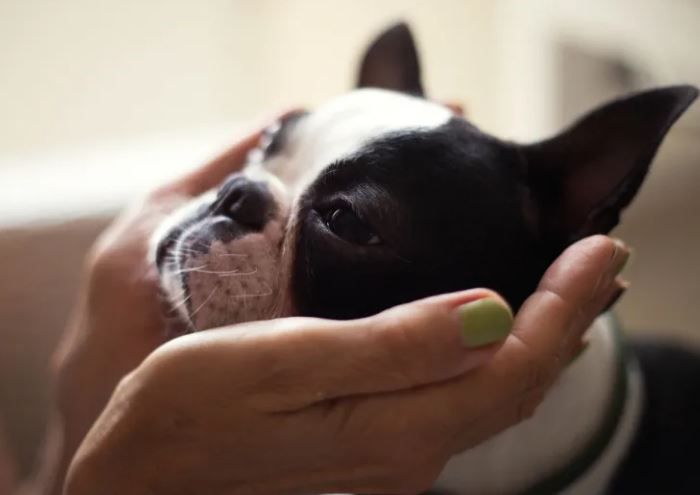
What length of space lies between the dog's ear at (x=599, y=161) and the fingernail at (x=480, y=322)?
0.93 ft

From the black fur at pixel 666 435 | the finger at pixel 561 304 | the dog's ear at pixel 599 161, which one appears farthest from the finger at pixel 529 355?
the black fur at pixel 666 435

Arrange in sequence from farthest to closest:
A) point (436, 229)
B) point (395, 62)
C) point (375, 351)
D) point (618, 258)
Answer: point (395, 62)
point (436, 229)
point (618, 258)
point (375, 351)

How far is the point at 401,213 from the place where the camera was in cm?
79

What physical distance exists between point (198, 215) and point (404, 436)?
1.39 ft

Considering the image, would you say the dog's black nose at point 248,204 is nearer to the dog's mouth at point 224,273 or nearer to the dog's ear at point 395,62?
the dog's mouth at point 224,273

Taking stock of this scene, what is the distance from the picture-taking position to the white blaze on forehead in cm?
85

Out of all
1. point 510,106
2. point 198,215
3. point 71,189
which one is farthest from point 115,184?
point 510,106

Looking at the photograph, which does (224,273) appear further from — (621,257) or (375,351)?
(621,257)

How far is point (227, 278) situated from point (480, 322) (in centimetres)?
33

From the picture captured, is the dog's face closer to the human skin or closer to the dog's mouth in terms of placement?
the dog's mouth

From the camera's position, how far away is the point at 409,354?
1.93 ft

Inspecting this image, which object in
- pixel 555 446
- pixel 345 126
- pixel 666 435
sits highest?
pixel 345 126

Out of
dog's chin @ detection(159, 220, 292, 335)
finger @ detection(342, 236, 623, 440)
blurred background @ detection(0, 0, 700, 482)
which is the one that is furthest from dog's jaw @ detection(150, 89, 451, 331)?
blurred background @ detection(0, 0, 700, 482)

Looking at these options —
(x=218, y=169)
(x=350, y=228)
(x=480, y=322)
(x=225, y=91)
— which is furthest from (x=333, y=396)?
(x=225, y=91)
